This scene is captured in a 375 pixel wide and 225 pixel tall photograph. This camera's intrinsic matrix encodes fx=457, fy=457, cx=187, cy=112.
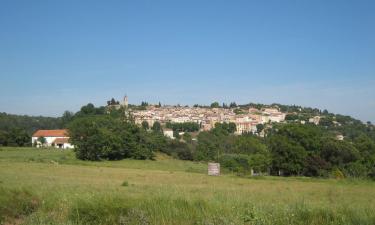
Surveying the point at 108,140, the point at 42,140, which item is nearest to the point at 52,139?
the point at 42,140

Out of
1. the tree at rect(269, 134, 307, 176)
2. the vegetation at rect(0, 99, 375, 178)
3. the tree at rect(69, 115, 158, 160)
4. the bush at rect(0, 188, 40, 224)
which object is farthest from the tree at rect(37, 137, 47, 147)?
the bush at rect(0, 188, 40, 224)

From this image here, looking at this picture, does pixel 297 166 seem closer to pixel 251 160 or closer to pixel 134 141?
pixel 251 160

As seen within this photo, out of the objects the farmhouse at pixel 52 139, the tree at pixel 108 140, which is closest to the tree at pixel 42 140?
the farmhouse at pixel 52 139

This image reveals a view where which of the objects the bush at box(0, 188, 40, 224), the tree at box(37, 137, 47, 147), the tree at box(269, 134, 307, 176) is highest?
the bush at box(0, 188, 40, 224)

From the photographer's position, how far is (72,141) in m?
79.0

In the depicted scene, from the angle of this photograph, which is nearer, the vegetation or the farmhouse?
the vegetation

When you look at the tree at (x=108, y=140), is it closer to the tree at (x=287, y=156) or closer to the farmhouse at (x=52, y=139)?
the tree at (x=287, y=156)

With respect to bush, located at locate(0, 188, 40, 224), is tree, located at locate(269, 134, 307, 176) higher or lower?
lower

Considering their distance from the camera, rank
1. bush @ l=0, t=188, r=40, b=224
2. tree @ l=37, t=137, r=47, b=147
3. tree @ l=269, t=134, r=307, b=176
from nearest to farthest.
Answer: bush @ l=0, t=188, r=40, b=224 → tree @ l=269, t=134, r=307, b=176 → tree @ l=37, t=137, r=47, b=147

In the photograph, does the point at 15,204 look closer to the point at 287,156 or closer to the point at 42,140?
the point at 287,156

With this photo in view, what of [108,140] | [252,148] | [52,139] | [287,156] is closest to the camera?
[287,156]

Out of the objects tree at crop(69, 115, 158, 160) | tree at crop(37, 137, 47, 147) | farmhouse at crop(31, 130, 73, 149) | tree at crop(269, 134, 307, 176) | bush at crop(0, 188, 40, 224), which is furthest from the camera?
farmhouse at crop(31, 130, 73, 149)

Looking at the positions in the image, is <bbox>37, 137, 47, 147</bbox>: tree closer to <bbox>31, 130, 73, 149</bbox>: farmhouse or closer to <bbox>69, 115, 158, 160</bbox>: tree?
<bbox>31, 130, 73, 149</bbox>: farmhouse

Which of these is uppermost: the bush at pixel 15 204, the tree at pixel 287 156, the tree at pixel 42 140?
the bush at pixel 15 204
